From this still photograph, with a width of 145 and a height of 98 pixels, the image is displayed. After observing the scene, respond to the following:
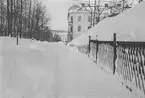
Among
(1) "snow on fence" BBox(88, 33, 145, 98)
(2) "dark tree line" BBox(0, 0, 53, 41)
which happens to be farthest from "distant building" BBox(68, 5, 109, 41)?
(1) "snow on fence" BBox(88, 33, 145, 98)

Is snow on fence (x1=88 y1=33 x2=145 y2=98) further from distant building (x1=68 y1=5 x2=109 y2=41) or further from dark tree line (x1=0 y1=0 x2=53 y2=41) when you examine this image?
distant building (x1=68 y1=5 x2=109 y2=41)

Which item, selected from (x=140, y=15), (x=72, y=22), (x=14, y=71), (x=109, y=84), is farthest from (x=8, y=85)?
(x=72, y=22)

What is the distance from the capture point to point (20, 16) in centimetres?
2897

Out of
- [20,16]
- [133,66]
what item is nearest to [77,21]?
[20,16]

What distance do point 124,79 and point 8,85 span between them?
321cm

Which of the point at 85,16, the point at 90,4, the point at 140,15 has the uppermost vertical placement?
the point at 85,16

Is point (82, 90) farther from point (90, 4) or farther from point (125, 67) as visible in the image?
point (90, 4)

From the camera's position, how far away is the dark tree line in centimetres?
2803

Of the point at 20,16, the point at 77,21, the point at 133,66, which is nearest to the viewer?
the point at 133,66

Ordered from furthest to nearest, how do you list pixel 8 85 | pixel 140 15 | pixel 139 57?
pixel 140 15
pixel 8 85
pixel 139 57

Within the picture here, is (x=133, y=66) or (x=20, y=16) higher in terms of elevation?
(x=20, y=16)

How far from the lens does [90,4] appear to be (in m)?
27.0

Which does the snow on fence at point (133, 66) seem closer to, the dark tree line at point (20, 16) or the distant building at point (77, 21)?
the dark tree line at point (20, 16)

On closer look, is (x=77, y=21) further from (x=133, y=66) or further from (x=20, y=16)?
(x=133, y=66)
